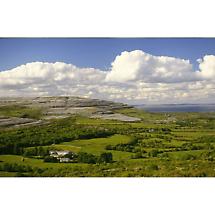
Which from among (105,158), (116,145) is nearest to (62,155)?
(105,158)

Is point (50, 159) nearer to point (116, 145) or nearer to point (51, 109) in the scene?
point (51, 109)

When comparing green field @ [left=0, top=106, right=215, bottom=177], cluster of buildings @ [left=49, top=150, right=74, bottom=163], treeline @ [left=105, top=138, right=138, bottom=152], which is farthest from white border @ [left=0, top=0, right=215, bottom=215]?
treeline @ [left=105, top=138, right=138, bottom=152]

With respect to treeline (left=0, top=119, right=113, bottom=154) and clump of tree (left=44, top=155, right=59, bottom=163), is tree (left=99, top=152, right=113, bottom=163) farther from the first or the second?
clump of tree (left=44, top=155, right=59, bottom=163)

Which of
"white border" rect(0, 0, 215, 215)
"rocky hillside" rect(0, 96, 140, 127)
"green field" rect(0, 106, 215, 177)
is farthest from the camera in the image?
"rocky hillside" rect(0, 96, 140, 127)

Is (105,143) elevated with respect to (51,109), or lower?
lower

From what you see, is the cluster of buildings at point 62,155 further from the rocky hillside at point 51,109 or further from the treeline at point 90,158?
the rocky hillside at point 51,109

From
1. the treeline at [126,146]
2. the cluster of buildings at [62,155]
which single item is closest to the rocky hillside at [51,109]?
the treeline at [126,146]
